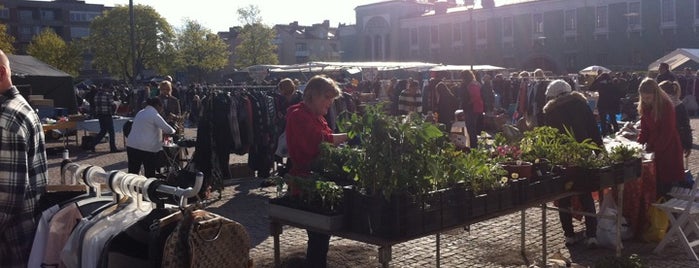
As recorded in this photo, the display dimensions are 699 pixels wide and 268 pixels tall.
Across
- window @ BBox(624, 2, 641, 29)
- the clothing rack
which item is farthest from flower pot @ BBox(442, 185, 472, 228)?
window @ BBox(624, 2, 641, 29)

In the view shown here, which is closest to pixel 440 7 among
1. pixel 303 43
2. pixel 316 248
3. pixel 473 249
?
pixel 303 43

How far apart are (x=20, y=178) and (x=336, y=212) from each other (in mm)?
1618

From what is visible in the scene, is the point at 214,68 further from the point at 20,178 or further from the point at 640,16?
the point at 20,178

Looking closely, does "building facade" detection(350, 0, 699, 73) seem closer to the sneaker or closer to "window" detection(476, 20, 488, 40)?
"window" detection(476, 20, 488, 40)

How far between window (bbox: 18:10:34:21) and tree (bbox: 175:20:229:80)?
29172 mm

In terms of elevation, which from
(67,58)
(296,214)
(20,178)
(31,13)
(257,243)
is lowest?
(257,243)

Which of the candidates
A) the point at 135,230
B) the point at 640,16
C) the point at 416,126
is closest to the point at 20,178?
the point at 135,230

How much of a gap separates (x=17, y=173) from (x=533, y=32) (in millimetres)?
54866

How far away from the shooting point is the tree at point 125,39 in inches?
2534

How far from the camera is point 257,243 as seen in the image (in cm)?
700

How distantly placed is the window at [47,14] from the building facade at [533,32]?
136 ft

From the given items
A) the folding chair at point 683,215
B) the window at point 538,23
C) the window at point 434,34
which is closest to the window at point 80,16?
the window at point 434,34

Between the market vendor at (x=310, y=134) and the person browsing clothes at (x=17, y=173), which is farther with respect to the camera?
the market vendor at (x=310, y=134)

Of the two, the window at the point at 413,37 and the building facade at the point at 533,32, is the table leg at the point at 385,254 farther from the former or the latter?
the window at the point at 413,37
